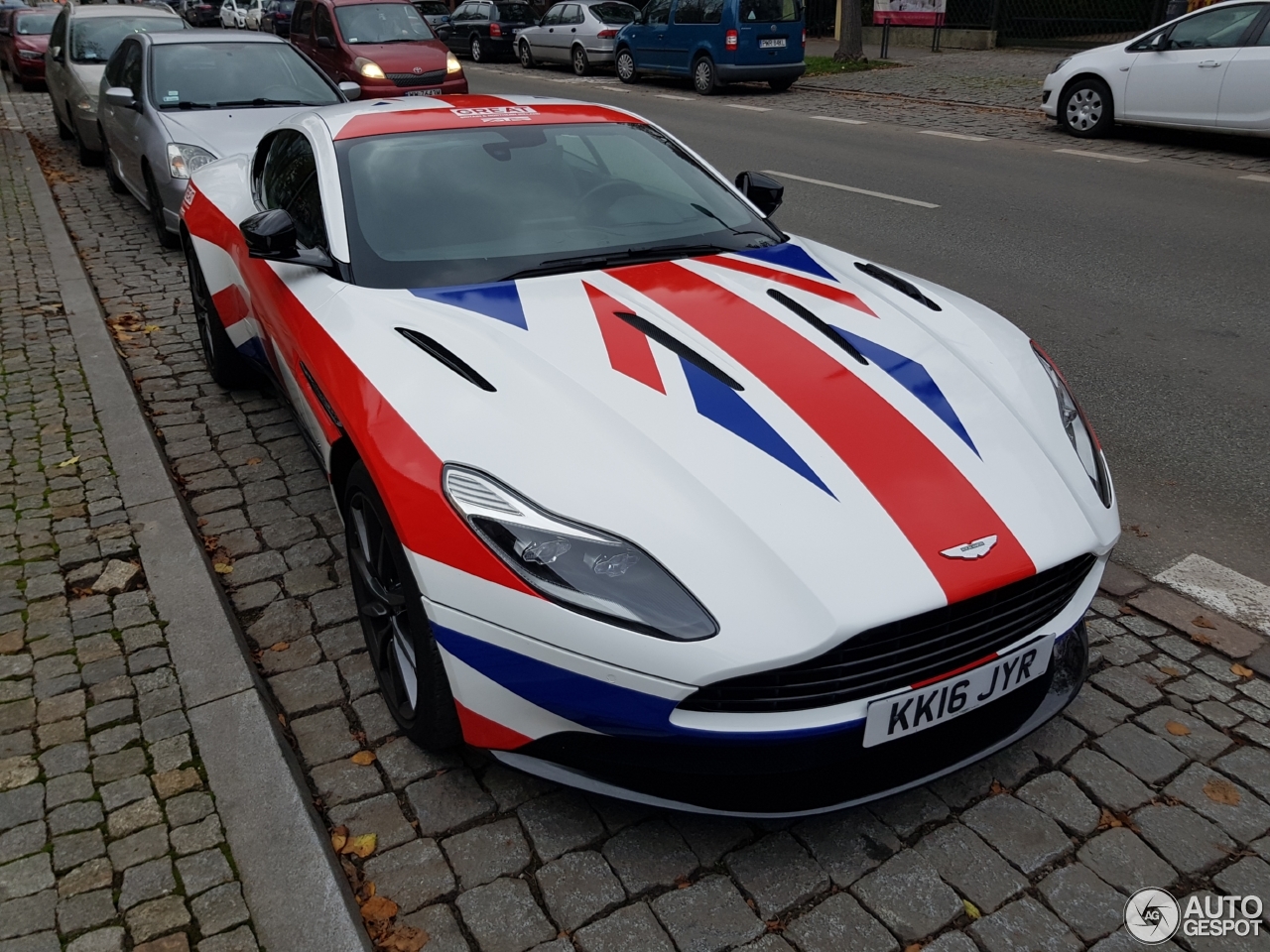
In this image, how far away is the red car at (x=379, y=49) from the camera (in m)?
14.5

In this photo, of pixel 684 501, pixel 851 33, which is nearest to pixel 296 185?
pixel 684 501

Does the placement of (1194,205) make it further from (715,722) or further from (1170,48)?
(715,722)

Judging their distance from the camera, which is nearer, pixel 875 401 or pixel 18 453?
pixel 875 401

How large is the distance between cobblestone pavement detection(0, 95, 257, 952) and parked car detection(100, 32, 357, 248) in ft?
11.8

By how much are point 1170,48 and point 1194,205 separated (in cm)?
373

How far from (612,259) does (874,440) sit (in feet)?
4.40

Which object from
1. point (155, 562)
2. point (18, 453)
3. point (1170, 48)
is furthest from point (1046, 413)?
point (1170, 48)

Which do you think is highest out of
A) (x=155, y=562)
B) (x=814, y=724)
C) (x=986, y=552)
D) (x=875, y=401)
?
(x=875, y=401)

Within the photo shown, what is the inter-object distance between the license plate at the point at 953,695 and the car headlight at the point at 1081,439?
543mm

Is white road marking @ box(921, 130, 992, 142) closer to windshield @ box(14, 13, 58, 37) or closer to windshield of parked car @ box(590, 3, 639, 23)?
windshield of parked car @ box(590, 3, 639, 23)

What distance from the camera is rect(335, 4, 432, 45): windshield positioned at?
49.8 feet

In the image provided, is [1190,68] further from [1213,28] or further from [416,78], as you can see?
[416,78]

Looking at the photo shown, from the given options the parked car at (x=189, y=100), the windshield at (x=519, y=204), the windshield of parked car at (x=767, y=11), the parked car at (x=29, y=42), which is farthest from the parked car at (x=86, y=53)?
the windshield of parked car at (x=767, y=11)

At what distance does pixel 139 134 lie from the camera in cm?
831
